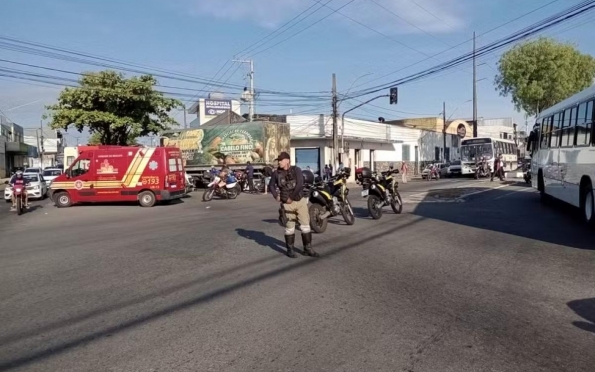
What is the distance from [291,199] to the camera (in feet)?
29.5

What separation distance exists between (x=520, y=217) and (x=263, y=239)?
7233 mm

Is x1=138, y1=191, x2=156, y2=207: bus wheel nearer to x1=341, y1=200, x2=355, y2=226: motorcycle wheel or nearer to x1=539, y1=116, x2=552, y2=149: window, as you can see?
x1=341, y1=200, x2=355, y2=226: motorcycle wheel

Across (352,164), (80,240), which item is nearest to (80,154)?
(80,240)

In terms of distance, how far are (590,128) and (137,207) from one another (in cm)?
1585

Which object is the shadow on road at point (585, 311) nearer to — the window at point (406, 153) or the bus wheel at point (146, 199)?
the bus wheel at point (146, 199)

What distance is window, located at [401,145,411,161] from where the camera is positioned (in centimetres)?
5397

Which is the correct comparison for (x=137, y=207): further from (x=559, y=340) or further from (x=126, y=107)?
(x=559, y=340)

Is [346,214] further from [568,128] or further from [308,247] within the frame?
[568,128]

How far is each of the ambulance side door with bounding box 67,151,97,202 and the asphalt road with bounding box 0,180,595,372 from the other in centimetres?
947

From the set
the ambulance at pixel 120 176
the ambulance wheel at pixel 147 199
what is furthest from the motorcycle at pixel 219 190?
the ambulance wheel at pixel 147 199

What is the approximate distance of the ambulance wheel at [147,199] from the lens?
70.3 feet

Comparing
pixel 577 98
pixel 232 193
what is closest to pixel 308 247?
pixel 577 98

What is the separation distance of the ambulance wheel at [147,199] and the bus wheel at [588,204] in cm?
1496

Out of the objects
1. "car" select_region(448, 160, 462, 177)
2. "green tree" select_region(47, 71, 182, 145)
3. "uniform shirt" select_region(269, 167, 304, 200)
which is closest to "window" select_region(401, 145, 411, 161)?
"car" select_region(448, 160, 462, 177)
